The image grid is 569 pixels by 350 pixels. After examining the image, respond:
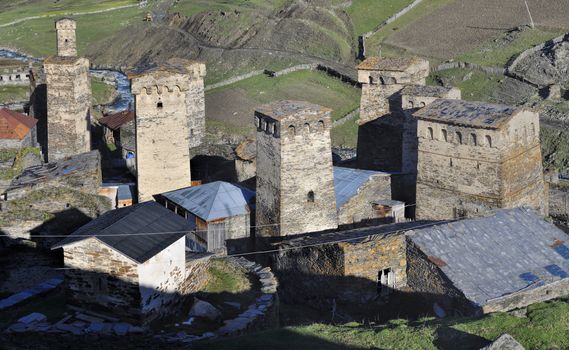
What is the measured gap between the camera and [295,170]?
3103 cm

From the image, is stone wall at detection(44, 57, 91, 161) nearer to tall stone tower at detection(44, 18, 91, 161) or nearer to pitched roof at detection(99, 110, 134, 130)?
tall stone tower at detection(44, 18, 91, 161)

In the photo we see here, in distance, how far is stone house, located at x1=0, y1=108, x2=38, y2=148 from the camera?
42781mm

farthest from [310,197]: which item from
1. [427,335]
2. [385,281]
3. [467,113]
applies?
[427,335]

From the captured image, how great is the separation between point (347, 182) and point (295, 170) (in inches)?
153

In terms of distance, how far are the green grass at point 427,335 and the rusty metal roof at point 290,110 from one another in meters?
11.0

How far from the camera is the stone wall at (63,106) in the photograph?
4284 cm

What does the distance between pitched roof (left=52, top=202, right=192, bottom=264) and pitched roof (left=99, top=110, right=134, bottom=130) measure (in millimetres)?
23027

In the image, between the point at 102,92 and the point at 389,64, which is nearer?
the point at 389,64

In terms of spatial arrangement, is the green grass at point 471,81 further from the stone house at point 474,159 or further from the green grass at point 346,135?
the stone house at point 474,159

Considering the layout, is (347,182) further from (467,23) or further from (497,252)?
(467,23)

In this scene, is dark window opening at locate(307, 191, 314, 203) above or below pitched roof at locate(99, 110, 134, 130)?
above

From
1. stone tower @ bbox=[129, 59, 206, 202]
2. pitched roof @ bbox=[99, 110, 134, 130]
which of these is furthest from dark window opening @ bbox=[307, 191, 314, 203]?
pitched roof @ bbox=[99, 110, 134, 130]

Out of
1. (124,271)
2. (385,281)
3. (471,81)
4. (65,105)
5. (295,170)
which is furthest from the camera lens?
(471,81)

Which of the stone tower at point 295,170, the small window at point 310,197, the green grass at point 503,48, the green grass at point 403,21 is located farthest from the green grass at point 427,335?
the green grass at point 403,21
